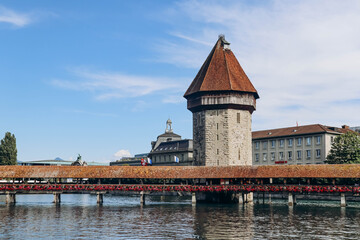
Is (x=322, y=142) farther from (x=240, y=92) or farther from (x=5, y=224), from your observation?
(x=5, y=224)

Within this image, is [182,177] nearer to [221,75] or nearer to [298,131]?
[221,75]

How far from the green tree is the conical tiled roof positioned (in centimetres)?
1209

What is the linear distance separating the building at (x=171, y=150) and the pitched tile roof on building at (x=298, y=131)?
15.5m

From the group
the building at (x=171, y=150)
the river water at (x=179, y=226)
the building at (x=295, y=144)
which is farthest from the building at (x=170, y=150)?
the river water at (x=179, y=226)

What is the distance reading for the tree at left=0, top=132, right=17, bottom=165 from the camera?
2810 inches

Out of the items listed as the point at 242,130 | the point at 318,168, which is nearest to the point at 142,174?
the point at 242,130

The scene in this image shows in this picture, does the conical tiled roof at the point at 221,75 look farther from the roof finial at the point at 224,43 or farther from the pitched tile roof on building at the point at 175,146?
the pitched tile roof on building at the point at 175,146

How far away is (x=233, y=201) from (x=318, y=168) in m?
11.3

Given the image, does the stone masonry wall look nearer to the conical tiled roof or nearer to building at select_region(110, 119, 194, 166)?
the conical tiled roof

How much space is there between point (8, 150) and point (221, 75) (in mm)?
34805

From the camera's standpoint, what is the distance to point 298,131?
250ft

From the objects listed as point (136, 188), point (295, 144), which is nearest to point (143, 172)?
point (136, 188)

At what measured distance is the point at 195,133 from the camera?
5834 centimetres

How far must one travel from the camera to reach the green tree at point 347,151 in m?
59.1
